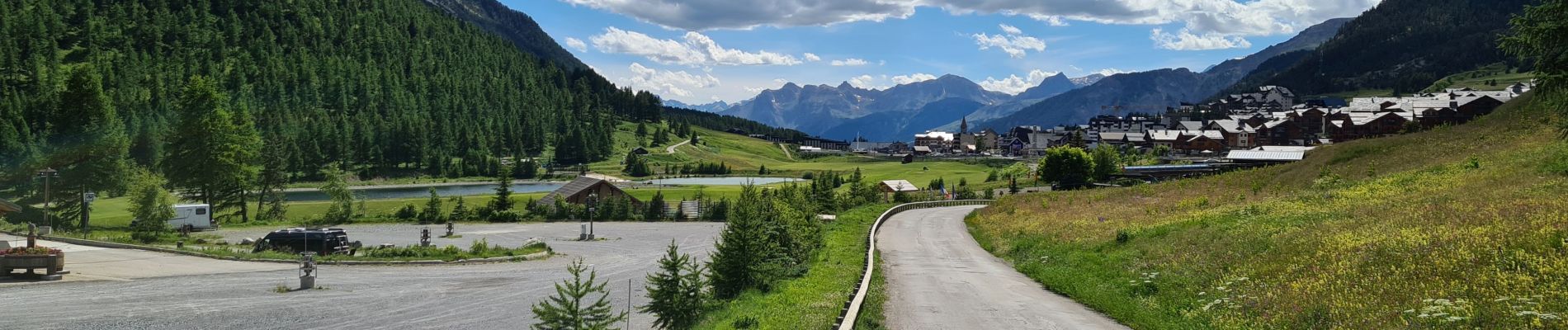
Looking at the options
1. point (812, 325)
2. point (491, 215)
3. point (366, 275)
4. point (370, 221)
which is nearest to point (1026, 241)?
point (812, 325)

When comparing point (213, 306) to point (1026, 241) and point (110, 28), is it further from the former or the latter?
point (110, 28)

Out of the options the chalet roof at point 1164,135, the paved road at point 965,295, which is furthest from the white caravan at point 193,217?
the chalet roof at point 1164,135

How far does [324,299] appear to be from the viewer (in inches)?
1123

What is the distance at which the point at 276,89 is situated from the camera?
175m

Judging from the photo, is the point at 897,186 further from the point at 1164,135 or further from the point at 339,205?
the point at 1164,135

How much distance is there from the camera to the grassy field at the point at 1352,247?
46.1 ft

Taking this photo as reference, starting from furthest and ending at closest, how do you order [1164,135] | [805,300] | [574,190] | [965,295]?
[1164,135] → [574,190] → [965,295] → [805,300]

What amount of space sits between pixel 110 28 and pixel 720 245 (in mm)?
212961

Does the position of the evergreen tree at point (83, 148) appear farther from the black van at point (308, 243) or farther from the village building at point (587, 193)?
the village building at point (587, 193)

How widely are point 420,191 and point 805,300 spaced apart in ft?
394

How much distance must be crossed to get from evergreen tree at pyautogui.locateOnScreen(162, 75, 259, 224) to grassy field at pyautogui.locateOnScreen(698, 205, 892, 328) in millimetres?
54678

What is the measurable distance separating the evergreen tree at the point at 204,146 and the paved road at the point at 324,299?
30.6 meters

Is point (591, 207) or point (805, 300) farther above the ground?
point (591, 207)

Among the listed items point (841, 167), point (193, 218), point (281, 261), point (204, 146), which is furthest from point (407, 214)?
point (841, 167)
